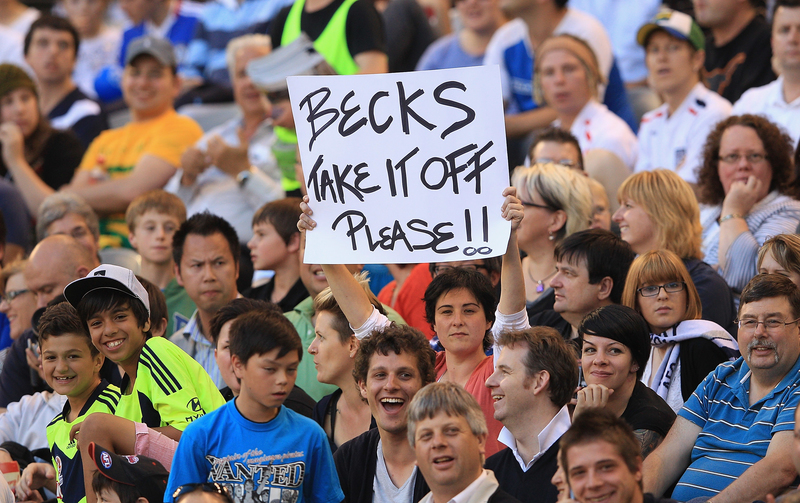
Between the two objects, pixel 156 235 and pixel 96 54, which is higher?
pixel 96 54

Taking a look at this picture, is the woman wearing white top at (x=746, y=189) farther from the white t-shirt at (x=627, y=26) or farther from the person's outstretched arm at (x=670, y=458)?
the white t-shirt at (x=627, y=26)

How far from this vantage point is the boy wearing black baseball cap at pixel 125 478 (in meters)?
3.97

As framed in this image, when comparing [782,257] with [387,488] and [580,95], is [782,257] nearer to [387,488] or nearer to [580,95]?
[387,488]

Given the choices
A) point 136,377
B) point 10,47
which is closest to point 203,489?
point 136,377

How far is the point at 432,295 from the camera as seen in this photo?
4.76 metres

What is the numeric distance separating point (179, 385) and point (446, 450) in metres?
1.33

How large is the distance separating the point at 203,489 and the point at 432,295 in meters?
1.54

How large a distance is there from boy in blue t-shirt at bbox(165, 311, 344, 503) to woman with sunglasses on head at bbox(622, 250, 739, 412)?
1.65 m

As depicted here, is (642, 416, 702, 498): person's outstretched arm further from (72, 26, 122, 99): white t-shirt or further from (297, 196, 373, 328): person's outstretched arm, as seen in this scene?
(72, 26, 122, 99): white t-shirt

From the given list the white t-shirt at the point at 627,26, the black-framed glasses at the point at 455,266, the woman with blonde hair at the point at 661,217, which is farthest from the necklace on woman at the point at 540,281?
the white t-shirt at the point at 627,26

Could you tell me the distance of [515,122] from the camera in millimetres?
7848

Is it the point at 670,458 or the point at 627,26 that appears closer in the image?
the point at 670,458

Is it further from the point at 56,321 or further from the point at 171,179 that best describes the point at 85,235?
the point at 56,321

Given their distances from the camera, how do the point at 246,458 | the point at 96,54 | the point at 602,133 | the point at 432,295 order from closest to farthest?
the point at 246,458 → the point at 432,295 → the point at 602,133 → the point at 96,54
